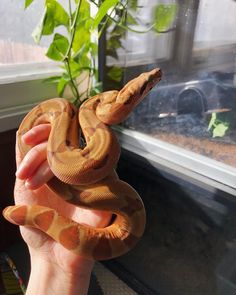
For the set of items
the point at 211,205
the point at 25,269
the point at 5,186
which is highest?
the point at 211,205

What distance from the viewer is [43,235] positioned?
886 mm

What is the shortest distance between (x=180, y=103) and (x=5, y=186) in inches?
30.6

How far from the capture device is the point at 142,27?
1.19 m

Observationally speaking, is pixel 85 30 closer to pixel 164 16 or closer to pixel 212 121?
pixel 164 16

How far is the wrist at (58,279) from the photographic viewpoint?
2.71 ft

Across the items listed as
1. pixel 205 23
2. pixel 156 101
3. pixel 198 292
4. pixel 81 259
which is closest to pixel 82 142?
pixel 81 259

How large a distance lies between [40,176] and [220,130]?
1.98ft

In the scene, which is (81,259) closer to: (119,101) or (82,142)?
(82,142)

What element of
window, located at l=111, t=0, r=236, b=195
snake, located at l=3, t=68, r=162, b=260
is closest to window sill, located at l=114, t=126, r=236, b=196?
window, located at l=111, t=0, r=236, b=195

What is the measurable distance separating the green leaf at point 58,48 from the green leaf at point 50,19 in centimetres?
4

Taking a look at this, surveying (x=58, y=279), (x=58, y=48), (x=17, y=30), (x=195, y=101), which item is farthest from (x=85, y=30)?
(x=58, y=279)

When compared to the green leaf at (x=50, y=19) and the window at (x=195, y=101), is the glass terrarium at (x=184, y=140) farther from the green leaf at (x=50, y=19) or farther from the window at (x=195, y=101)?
the green leaf at (x=50, y=19)

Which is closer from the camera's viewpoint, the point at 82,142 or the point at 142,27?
the point at 82,142

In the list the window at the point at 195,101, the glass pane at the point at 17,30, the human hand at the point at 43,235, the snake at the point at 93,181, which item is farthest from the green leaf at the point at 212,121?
the glass pane at the point at 17,30
